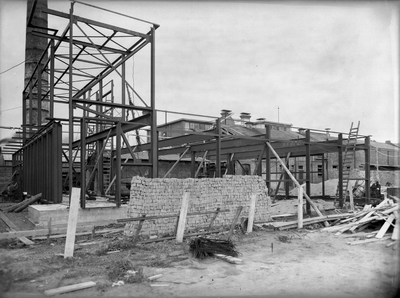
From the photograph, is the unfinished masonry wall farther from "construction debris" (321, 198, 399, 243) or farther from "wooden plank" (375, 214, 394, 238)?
"wooden plank" (375, 214, 394, 238)

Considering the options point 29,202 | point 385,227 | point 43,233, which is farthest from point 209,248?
point 29,202

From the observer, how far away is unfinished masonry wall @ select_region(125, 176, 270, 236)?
10461 millimetres

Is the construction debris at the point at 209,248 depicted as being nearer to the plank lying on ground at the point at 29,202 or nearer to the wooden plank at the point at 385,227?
the wooden plank at the point at 385,227

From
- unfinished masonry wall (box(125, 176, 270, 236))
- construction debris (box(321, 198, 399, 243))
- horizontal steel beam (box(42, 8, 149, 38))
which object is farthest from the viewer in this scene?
horizontal steel beam (box(42, 8, 149, 38))

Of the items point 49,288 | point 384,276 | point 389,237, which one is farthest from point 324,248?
point 49,288

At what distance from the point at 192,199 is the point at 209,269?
441 centimetres

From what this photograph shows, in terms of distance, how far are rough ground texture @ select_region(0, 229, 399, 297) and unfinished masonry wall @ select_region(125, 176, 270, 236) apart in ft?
3.68

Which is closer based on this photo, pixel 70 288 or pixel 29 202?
pixel 70 288

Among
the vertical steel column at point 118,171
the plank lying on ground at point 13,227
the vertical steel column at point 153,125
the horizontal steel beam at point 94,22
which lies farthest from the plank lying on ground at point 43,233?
the horizontal steel beam at point 94,22

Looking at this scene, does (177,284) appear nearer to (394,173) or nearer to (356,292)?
(356,292)

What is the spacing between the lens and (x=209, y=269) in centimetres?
735

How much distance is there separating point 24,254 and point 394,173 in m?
32.5

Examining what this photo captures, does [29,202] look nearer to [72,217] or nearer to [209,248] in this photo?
[72,217]

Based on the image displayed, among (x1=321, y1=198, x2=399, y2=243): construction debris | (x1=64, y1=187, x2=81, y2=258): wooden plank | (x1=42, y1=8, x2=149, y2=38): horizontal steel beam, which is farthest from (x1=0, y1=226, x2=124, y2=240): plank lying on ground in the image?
(x1=321, y1=198, x2=399, y2=243): construction debris
